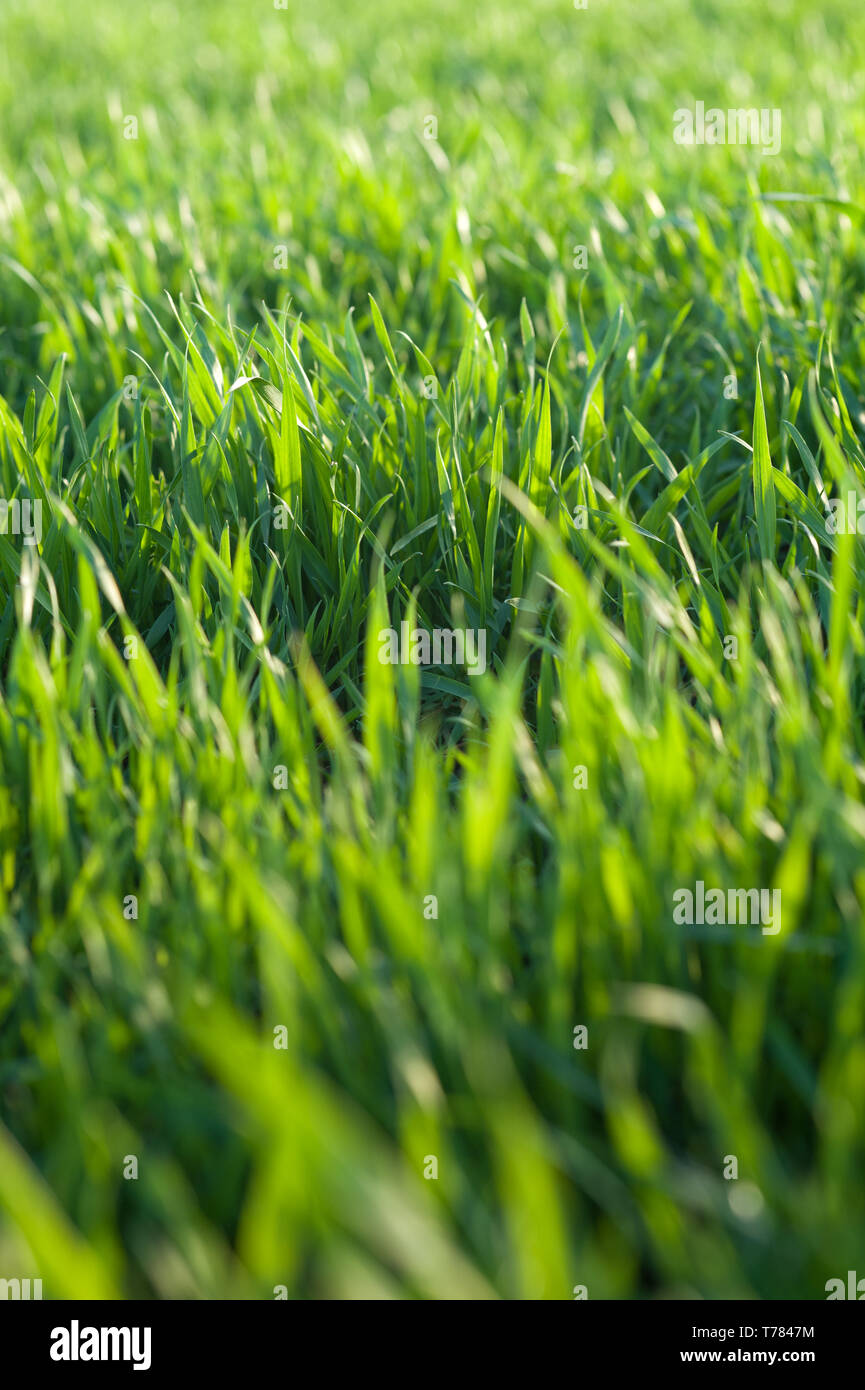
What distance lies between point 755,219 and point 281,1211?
244cm

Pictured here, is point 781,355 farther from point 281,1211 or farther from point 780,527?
point 281,1211

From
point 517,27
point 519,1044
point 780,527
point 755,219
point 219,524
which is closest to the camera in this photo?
point 519,1044

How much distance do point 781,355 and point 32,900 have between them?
190cm

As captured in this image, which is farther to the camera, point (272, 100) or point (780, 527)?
point (272, 100)

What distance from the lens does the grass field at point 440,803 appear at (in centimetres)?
98

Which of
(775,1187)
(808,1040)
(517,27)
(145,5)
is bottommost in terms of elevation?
(775,1187)

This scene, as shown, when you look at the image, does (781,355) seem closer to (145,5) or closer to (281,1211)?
(281,1211)

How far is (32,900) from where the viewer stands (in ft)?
4.56

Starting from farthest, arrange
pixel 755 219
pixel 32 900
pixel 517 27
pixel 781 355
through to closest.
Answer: pixel 517 27
pixel 755 219
pixel 781 355
pixel 32 900

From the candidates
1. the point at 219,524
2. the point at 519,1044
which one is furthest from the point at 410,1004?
the point at 219,524

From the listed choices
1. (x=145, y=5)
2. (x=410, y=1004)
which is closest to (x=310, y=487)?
(x=410, y=1004)

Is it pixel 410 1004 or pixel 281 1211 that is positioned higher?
pixel 410 1004

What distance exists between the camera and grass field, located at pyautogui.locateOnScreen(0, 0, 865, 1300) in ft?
3.20

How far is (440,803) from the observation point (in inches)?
53.8
